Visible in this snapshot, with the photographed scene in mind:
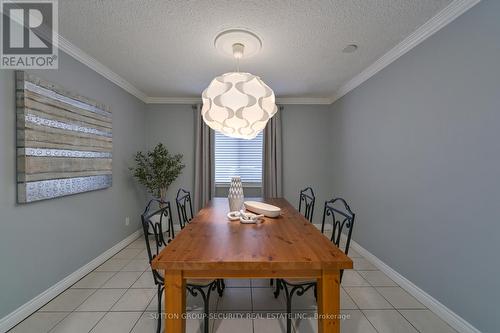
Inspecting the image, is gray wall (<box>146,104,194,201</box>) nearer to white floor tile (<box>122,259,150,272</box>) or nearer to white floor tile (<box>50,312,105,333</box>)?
white floor tile (<box>122,259,150,272</box>)

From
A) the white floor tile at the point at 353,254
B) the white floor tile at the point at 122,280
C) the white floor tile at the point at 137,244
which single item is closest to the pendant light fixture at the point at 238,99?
the white floor tile at the point at 122,280

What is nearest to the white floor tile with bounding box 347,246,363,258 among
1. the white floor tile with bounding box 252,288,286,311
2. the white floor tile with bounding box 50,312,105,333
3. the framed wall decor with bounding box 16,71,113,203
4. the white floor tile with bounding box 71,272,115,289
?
the white floor tile with bounding box 252,288,286,311

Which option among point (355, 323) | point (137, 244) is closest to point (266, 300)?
point (355, 323)

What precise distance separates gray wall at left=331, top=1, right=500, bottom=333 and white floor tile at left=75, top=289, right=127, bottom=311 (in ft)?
9.03

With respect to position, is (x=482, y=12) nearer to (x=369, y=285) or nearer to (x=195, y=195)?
(x=369, y=285)

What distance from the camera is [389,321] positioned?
1752 mm

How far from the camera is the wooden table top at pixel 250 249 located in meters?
1.12

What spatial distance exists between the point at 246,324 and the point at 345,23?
257 centimetres

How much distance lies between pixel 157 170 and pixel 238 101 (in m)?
2.36

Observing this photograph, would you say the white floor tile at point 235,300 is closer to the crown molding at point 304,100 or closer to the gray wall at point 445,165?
the gray wall at point 445,165

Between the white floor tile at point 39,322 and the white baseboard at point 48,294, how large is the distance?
0.14 ft

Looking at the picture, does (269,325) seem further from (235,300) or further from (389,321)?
(389,321)

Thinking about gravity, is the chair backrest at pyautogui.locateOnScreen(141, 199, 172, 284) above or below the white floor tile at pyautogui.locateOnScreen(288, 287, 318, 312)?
above

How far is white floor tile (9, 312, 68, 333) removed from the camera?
65.0 inches
